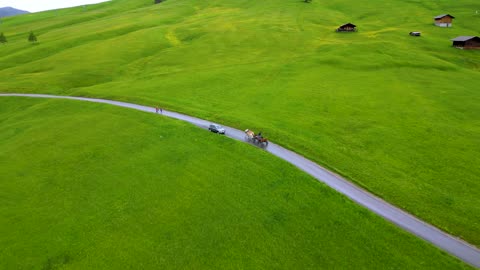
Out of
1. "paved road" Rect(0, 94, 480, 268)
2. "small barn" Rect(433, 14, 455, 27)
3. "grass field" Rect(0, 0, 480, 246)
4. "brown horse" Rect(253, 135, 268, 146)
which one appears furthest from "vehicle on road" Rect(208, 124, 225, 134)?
"small barn" Rect(433, 14, 455, 27)

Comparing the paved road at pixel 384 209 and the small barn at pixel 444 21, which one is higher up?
the small barn at pixel 444 21

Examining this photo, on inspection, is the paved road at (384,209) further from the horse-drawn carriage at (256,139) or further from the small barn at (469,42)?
the small barn at (469,42)

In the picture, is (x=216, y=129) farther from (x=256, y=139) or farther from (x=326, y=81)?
(x=326, y=81)

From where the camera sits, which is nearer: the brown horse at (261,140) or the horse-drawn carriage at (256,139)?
the brown horse at (261,140)

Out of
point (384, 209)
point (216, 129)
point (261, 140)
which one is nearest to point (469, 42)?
point (261, 140)

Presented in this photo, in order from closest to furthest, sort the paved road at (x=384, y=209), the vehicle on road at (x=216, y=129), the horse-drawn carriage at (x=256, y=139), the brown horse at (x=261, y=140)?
the paved road at (x=384, y=209) < the brown horse at (x=261, y=140) < the horse-drawn carriage at (x=256, y=139) < the vehicle on road at (x=216, y=129)

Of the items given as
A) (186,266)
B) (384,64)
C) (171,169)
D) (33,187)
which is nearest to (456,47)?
(384,64)

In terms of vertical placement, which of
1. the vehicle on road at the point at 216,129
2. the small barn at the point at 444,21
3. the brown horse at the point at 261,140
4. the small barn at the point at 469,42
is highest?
the small barn at the point at 444,21

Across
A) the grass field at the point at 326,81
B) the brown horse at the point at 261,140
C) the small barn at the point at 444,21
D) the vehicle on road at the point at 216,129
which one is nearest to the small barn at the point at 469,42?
the grass field at the point at 326,81
